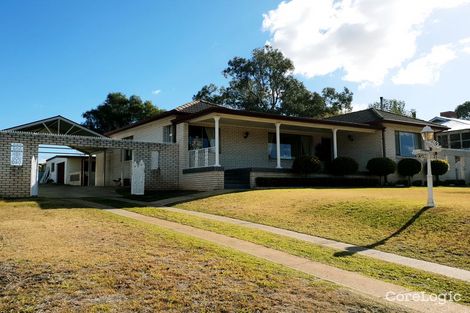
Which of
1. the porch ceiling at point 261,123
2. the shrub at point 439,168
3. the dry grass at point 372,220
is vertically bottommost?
the dry grass at point 372,220

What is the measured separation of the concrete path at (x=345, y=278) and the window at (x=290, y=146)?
53.0 ft

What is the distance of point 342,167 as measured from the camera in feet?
76.2

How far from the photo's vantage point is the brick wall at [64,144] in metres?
16.9

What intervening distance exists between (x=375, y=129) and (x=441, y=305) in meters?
21.7

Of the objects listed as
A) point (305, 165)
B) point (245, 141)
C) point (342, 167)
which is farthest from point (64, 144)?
point (342, 167)

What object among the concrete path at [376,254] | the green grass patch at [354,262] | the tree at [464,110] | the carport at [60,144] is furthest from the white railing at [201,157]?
the tree at [464,110]

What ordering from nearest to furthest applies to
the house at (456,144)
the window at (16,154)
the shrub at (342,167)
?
the window at (16,154), the shrub at (342,167), the house at (456,144)

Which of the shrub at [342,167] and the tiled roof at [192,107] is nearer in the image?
the tiled roof at [192,107]

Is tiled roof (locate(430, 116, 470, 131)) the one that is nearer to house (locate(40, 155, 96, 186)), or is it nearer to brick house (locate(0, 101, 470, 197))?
brick house (locate(0, 101, 470, 197))

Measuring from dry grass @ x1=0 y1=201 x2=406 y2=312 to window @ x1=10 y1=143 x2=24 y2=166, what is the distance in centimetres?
1015

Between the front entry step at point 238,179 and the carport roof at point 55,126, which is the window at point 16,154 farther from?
the front entry step at point 238,179

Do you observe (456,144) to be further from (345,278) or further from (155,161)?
(345,278)

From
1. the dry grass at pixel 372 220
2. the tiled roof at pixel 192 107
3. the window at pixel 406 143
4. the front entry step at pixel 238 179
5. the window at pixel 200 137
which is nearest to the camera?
the dry grass at pixel 372 220

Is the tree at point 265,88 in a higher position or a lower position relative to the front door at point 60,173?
higher
